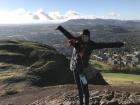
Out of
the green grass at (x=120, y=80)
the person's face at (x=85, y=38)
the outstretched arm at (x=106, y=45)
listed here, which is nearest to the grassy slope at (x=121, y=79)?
the green grass at (x=120, y=80)

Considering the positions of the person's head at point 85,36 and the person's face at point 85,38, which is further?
the person's face at point 85,38

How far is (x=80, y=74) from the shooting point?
12156mm

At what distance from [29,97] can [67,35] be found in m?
10.1

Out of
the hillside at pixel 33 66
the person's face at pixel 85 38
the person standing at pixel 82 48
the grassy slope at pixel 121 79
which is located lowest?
the grassy slope at pixel 121 79

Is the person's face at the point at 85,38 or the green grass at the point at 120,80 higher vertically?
the person's face at the point at 85,38

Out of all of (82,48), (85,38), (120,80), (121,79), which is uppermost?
(85,38)

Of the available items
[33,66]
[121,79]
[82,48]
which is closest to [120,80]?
[121,79]

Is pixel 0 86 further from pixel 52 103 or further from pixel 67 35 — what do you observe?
pixel 67 35

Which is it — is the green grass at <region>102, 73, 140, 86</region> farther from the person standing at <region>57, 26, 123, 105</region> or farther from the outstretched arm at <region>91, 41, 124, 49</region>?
the outstretched arm at <region>91, 41, 124, 49</region>

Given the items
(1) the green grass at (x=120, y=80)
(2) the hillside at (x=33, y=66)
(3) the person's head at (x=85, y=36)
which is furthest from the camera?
(1) the green grass at (x=120, y=80)

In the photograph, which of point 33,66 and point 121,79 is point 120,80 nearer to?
point 121,79

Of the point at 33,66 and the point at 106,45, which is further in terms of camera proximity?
the point at 33,66

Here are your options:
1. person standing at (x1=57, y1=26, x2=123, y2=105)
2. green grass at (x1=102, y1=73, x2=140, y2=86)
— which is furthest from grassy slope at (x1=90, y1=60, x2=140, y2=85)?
person standing at (x1=57, y1=26, x2=123, y2=105)

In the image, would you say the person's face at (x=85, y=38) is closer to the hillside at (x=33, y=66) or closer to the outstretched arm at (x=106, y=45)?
the outstretched arm at (x=106, y=45)
